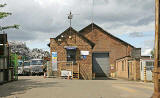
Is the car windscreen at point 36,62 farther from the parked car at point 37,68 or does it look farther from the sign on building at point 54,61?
the sign on building at point 54,61

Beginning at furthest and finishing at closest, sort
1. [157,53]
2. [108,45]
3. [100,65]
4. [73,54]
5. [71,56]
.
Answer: [108,45], [100,65], [73,54], [71,56], [157,53]

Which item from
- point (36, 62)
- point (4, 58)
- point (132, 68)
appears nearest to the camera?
point (4, 58)

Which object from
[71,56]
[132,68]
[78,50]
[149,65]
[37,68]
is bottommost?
[37,68]

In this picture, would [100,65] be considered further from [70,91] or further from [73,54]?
[70,91]

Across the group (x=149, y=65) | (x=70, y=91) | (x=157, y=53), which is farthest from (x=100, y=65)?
(x=157, y=53)

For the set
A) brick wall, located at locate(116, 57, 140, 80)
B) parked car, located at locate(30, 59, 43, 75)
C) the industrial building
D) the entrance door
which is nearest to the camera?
brick wall, located at locate(116, 57, 140, 80)

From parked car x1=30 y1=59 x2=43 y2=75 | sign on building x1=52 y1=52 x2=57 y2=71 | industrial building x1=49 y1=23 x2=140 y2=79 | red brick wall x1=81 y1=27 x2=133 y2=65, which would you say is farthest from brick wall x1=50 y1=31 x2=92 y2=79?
red brick wall x1=81 y1=27 x2=133 y2=65

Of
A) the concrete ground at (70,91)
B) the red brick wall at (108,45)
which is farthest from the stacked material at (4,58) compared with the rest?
the red brick wall at (108,45)

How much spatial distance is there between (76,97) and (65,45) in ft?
60.5

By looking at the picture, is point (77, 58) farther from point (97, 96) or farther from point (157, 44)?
point (157, 44)

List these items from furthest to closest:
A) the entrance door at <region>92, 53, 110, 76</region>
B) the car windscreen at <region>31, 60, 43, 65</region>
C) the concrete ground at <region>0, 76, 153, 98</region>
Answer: the entrance door at <region>92, 53, 110, 76</region> → the car windscreen at <region>31, 60, 43, 65</region> → the concrete ground at <region>0, 76, 153, 98</region>

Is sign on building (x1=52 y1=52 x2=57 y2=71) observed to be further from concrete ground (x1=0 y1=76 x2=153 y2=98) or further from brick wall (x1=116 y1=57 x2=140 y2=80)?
concrete ground (x1=0 y1=76 x2=153 y2=98)

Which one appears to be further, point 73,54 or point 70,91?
point 73,54

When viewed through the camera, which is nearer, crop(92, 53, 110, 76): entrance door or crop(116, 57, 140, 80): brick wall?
crop(116, 57, 140, 80): brick wall
